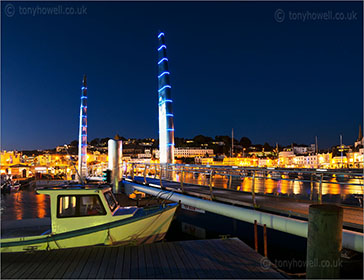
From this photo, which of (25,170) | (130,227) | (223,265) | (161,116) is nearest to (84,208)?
(130,227)

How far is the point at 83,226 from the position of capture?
328 inches

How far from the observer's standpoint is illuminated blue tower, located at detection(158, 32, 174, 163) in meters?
20.7

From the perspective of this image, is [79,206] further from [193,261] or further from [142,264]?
[193,261]

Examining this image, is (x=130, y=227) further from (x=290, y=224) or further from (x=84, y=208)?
(x=290, y=224)

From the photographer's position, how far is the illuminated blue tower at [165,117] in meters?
20.7

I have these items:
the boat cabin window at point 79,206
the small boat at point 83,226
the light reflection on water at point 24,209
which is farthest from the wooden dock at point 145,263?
the light reflection on water at point 24,209

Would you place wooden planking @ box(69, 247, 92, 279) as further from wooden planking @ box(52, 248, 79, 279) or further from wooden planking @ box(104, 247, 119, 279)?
wooden planking @ box(104, 247, 119, 279)

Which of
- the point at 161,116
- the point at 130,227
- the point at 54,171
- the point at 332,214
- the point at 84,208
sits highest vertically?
the point at 161,116

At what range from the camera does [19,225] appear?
9.36 m

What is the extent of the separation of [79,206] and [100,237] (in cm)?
121

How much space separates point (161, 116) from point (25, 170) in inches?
2802

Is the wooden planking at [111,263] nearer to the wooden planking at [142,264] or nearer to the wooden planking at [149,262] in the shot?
the wooden planking at [142,264]

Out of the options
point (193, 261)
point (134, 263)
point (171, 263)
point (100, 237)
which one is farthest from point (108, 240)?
point (193, 261)

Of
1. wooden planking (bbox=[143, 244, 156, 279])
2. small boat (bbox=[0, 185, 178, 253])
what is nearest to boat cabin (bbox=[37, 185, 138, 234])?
small boat (bbox=[0, 185, 178, 253])
